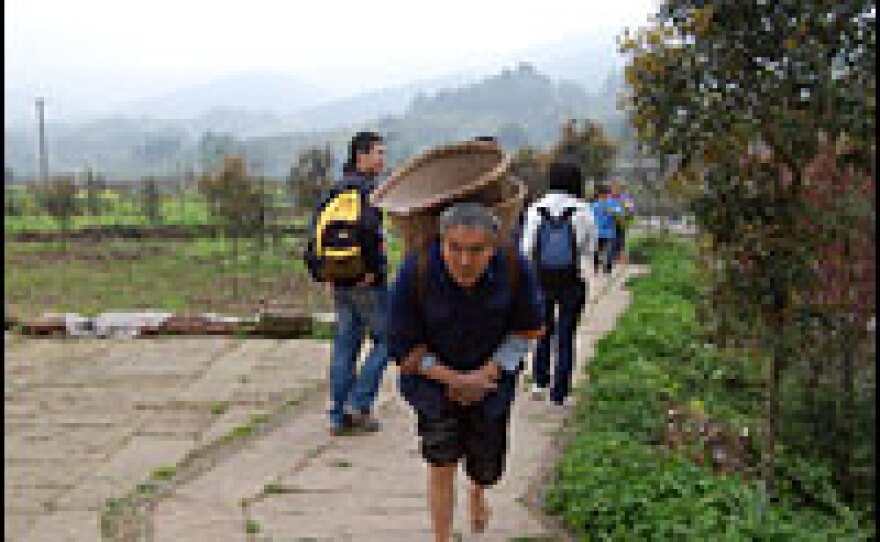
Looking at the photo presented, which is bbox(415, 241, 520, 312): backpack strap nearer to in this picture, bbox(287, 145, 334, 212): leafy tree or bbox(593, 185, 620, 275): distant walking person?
bbox(593, 185, 620, 275): distant walking person

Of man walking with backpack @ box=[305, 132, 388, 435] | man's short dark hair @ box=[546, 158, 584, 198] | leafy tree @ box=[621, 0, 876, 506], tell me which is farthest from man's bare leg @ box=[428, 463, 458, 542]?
man's short dark hair @ box=[546, 158, 584, 198]

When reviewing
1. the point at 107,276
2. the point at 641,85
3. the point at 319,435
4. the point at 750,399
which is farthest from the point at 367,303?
the point at 107,276

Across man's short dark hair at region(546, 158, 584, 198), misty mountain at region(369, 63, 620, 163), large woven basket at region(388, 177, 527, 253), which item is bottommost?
large woven basket at region(388, 177, 527, 253)

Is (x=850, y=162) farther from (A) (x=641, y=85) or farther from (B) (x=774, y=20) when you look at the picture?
(A) (x=641, y=85)

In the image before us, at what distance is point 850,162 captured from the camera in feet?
14.7

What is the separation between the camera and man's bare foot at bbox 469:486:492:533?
12.7 feet

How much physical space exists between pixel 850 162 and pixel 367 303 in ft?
8.04

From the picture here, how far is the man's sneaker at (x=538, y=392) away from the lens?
245 inches

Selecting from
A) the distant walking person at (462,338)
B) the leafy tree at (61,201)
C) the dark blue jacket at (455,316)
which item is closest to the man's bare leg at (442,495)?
the distant walking person at (462,338)

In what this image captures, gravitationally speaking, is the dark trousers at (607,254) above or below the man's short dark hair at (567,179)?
below

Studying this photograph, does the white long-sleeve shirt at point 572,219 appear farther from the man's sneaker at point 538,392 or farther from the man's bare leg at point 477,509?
the man's bare leg at point 477,509

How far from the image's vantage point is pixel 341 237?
507cm

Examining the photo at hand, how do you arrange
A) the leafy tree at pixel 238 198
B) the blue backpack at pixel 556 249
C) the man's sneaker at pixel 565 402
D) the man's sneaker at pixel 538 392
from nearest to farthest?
the blue backpack at pixel 556 249 → the man's sneaker at pixel 565 402 → the man's sneaker at pixel 538 392 → the leafy tree at pixel 238 198

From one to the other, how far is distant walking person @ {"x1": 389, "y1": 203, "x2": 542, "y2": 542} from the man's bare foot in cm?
19
